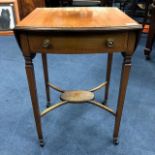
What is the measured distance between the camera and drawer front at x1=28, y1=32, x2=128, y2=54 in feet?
2.62

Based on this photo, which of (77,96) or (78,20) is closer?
(78,20)

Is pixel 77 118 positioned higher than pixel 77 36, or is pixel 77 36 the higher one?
pixel 77 36

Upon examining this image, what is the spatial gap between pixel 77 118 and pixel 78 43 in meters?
0.64

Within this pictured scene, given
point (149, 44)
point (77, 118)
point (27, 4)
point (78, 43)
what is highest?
point (78, 43)

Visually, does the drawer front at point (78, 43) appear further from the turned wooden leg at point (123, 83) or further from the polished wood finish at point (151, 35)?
the polished wood finish at point (151, 35)

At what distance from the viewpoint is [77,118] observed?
132 cm

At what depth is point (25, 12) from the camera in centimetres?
272

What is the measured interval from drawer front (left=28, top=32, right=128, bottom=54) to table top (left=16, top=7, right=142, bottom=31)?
4 centimetres

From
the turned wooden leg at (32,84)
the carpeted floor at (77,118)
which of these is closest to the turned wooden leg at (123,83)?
the carpeted floor at (77,118)

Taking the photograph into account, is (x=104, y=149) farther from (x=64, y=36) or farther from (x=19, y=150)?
(x=64, y=36)

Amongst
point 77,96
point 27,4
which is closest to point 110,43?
point 77,96

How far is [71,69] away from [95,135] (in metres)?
0.81

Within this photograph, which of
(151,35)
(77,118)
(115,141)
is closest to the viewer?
(115,141)

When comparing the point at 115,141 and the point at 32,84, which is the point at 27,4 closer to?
the point at 32,84
